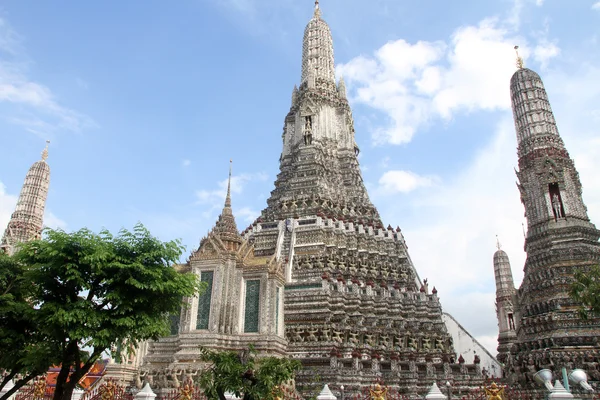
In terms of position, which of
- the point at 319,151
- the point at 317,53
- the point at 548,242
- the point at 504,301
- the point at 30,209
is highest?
the point at 317,53

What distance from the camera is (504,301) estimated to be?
4466 cm

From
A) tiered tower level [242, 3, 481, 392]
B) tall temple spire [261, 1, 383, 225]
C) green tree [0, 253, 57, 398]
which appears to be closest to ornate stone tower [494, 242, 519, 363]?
tiered tower level [242, 3, 481, 392]

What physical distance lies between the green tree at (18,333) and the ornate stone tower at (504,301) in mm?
37614

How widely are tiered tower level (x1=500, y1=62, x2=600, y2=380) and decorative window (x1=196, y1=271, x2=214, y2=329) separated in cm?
1459

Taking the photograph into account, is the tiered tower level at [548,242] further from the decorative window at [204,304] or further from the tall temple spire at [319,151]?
the decorative window at [204,304]

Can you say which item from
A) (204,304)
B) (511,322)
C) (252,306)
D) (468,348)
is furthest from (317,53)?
(204,304)

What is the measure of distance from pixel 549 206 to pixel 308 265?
14.8 metres

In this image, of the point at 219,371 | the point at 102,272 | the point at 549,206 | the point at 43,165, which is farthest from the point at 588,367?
the point at 43,165

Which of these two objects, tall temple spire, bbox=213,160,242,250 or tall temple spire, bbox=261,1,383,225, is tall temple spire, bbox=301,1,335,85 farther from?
tall temple spire, bbox=213,160,242,250

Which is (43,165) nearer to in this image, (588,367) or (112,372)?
(112,372)

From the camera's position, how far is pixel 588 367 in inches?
795

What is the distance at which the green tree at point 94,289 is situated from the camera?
39.3ft

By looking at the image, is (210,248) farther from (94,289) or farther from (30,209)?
(30,209)

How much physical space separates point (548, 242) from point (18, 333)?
25.8m
